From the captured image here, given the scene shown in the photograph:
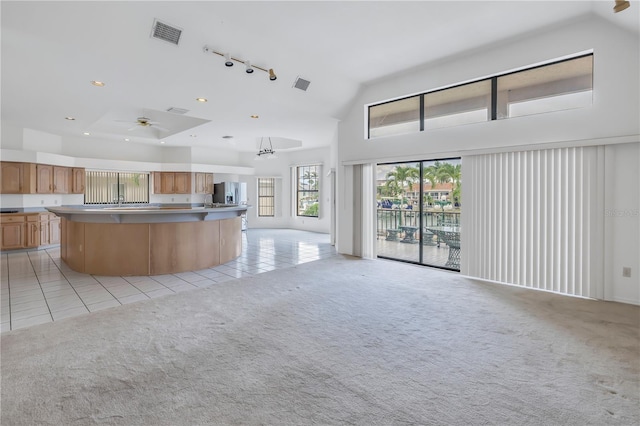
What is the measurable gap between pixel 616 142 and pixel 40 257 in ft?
32.5

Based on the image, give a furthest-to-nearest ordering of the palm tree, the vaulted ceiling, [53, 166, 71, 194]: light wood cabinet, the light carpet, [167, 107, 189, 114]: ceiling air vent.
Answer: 1. [53, 166, 71, 194]: light wood cabinet
2. the palm tree
3. [167, 107, 189, 114]: ceiling air vent
4. the vaulted ceiling
5. the light carpet

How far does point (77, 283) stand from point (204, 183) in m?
6.34

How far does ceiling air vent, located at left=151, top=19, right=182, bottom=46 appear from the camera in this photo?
3.50m

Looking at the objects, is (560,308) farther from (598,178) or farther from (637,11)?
(637,11)

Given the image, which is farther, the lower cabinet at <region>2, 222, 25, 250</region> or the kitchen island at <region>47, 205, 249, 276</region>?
the lower cabinet at <region>2, 222, 25, 250</region>

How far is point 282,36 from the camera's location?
3.96m

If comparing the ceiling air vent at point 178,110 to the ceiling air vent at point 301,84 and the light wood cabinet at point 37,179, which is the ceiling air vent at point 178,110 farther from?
the light wood cabinet at point 37,179

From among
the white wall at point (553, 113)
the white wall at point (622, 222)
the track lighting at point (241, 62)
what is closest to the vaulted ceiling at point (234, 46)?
the track lighting at point (241, 62)

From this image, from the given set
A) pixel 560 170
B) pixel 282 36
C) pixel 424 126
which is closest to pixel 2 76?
pixel 282 36

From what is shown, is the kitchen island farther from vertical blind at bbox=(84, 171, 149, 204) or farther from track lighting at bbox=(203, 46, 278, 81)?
vertical blind at bbox=(84, 171, 149, 204)

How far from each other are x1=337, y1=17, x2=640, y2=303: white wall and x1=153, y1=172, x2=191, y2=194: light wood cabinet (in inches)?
278

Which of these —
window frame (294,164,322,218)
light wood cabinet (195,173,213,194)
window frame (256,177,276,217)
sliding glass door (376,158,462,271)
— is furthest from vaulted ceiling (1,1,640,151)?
window frame (256,177,276,217)

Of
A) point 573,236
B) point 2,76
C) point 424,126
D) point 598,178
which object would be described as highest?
point 2,76

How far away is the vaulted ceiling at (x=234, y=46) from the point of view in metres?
3.33
